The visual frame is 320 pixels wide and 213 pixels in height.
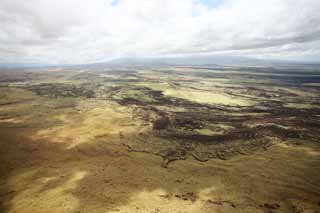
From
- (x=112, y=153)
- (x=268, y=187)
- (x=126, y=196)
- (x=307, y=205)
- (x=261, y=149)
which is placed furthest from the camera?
(x=261, y=149)

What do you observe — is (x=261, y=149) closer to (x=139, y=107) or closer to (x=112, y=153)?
(x=112, y=153)

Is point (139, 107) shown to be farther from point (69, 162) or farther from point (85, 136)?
point (69, 162)

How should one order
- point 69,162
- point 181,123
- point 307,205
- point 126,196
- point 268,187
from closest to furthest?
1. point 307,205
2. point 126,196
3. point 268,187
4. point 69,162
5. point 181,123

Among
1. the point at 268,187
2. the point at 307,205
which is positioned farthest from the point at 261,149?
the point at 307,205

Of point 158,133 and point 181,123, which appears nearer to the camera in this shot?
point 158,133

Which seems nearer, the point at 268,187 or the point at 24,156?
the point at 268,187

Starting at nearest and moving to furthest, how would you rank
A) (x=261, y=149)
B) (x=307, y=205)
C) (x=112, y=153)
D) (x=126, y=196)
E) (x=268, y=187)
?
(x=307, y=205)
(x=126, y=196)
(x=268, y=187)
(x=112, y=153)
(x=261, y=149)

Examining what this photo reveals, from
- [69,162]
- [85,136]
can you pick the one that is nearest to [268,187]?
[69,162]

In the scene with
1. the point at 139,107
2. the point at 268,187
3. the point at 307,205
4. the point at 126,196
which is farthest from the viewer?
the point at 139,107

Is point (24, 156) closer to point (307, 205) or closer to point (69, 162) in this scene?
point (69, 162)
